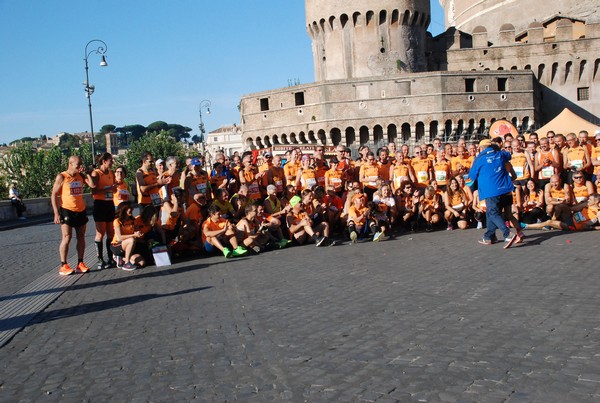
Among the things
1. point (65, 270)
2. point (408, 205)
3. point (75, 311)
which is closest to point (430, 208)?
point (408, 205)

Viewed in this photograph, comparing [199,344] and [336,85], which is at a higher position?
[336,85]

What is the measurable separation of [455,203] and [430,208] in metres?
0.46

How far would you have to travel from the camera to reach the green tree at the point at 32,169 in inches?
2304

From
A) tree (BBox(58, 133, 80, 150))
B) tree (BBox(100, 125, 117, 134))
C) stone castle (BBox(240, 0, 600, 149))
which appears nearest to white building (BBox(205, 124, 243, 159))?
tree (BBox(58, 133, 80, 150))

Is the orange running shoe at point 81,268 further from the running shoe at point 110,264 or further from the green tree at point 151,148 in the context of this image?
the green tree at point 151,148

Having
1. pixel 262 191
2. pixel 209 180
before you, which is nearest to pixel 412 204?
pixel 262 191

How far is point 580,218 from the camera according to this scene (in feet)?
34.2

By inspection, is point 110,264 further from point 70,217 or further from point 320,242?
point 320,242

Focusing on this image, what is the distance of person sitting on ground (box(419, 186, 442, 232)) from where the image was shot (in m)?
11.8

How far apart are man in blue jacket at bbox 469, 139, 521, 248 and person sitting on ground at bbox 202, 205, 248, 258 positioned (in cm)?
364

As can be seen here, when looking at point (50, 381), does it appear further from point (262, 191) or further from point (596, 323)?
point (262, 191)

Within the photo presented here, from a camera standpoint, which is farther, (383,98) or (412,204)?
(383,98)

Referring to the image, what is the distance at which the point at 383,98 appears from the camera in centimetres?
4619

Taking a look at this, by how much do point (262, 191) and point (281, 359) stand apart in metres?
7.97
